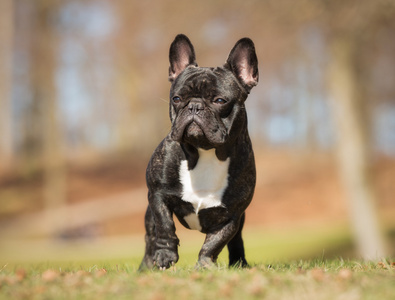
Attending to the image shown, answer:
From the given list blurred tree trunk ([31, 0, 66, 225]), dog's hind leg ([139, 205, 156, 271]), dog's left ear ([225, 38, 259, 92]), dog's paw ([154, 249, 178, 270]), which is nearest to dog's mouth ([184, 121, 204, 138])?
dog's left ear ([225, 38, 259, 92])

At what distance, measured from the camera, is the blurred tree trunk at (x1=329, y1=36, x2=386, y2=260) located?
14.7 metres

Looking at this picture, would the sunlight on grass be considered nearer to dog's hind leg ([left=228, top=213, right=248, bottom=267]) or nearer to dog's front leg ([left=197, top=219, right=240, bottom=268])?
dog's hind leg ([left=228, top=213, right=248, bottom=267])

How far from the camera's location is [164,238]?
446 cm

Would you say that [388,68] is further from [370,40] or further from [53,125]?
[53,125]

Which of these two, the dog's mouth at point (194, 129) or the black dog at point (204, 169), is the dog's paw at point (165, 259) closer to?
the black dog at point (204, 169)

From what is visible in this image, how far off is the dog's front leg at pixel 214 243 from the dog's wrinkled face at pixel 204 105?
2.39 ft

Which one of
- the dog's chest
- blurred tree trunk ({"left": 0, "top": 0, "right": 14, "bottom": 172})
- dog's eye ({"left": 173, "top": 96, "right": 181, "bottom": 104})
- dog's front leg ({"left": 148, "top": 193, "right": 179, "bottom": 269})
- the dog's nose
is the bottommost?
dog's front leg ({"left": 148, "top": 193, "right": 179, "bottom": 269})

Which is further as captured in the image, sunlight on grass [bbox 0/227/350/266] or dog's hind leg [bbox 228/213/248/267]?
sunlight on grass [bbox 0/227/350/266]

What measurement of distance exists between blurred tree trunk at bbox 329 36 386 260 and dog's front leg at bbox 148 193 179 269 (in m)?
11.2

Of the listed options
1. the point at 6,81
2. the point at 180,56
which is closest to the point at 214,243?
the point at 180,56

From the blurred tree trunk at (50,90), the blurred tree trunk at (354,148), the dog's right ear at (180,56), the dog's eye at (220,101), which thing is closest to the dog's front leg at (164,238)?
the dog's eye at (220,101)

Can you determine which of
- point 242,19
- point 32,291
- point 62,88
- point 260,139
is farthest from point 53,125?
point 260,139

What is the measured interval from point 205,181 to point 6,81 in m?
23.7

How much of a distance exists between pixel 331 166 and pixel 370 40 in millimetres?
16826
